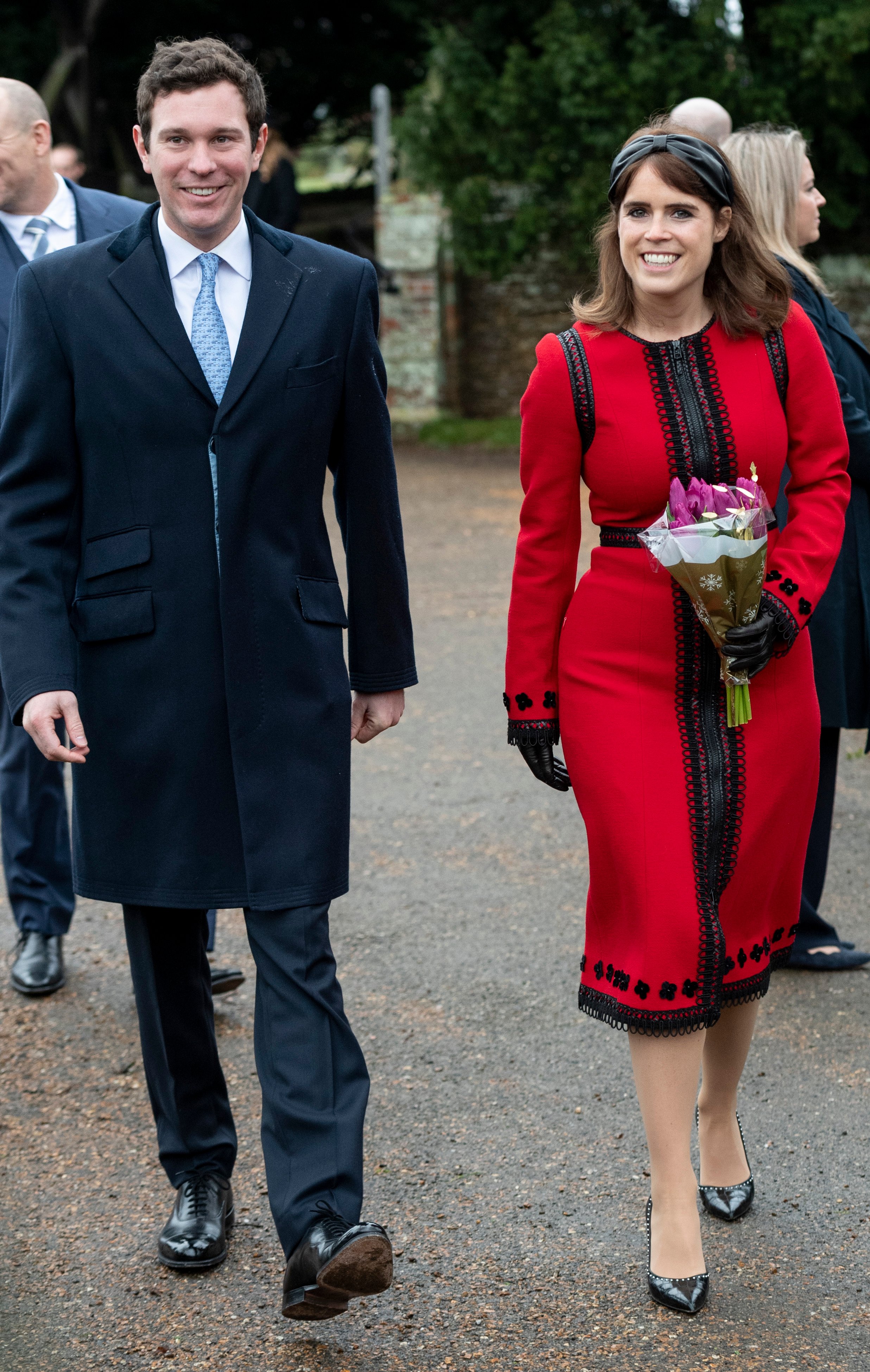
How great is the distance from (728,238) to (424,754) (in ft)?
14.1

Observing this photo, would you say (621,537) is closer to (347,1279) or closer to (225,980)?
(347,1279)

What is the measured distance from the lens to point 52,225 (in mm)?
4742

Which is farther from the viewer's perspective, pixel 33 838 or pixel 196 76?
pixel 33 838

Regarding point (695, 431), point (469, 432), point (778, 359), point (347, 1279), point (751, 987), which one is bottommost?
point (469, 432)

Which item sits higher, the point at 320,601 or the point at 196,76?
the point at 196,76

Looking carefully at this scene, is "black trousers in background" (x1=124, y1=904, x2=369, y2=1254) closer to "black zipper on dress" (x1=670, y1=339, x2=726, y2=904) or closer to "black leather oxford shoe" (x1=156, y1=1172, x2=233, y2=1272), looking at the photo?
"black leather oxford shoe" (x1=156, y1=1172, x2=233, y2=1272)

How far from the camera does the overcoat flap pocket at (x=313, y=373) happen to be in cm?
306

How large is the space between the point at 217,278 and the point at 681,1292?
84.4 inches

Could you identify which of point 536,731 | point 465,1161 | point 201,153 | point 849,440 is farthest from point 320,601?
point 849,440

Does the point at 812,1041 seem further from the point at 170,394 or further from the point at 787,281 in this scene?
the point at 170,394

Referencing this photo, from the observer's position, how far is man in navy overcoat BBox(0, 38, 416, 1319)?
3.01 meters

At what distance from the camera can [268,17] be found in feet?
78.3

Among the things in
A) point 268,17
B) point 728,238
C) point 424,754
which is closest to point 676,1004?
point 728,238

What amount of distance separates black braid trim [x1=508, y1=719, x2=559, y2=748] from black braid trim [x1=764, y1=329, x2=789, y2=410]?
78cm
